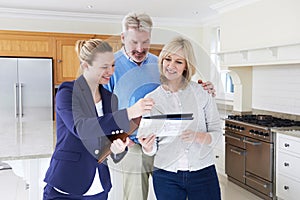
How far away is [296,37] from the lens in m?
3.52

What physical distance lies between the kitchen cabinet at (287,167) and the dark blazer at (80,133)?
2442mm

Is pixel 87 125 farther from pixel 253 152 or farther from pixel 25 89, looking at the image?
pixel 25 89

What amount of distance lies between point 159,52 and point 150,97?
15 cm

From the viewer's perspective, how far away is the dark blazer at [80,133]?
1.00 meters

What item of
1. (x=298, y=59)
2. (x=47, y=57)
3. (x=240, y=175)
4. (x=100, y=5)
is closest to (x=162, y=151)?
(x=298, y=59)

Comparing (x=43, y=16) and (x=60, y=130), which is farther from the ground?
(x=43, y=16)

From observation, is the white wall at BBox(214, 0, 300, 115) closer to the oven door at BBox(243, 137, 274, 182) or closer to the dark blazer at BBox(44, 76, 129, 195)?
the oven door at BBox(243, 137, 274, 182)

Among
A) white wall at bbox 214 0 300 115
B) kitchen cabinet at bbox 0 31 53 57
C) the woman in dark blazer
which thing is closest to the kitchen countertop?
the woman in dark blazer

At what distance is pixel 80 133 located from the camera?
107 centimetres

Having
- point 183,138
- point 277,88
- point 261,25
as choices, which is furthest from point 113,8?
point 183,138

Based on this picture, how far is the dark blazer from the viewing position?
998 millimetres

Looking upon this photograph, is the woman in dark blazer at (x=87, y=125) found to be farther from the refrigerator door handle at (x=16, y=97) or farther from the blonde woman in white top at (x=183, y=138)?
the refrigerator door handle at (x=16, y=97)

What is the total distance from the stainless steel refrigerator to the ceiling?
2.63 feet

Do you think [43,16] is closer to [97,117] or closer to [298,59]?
[298,59]
